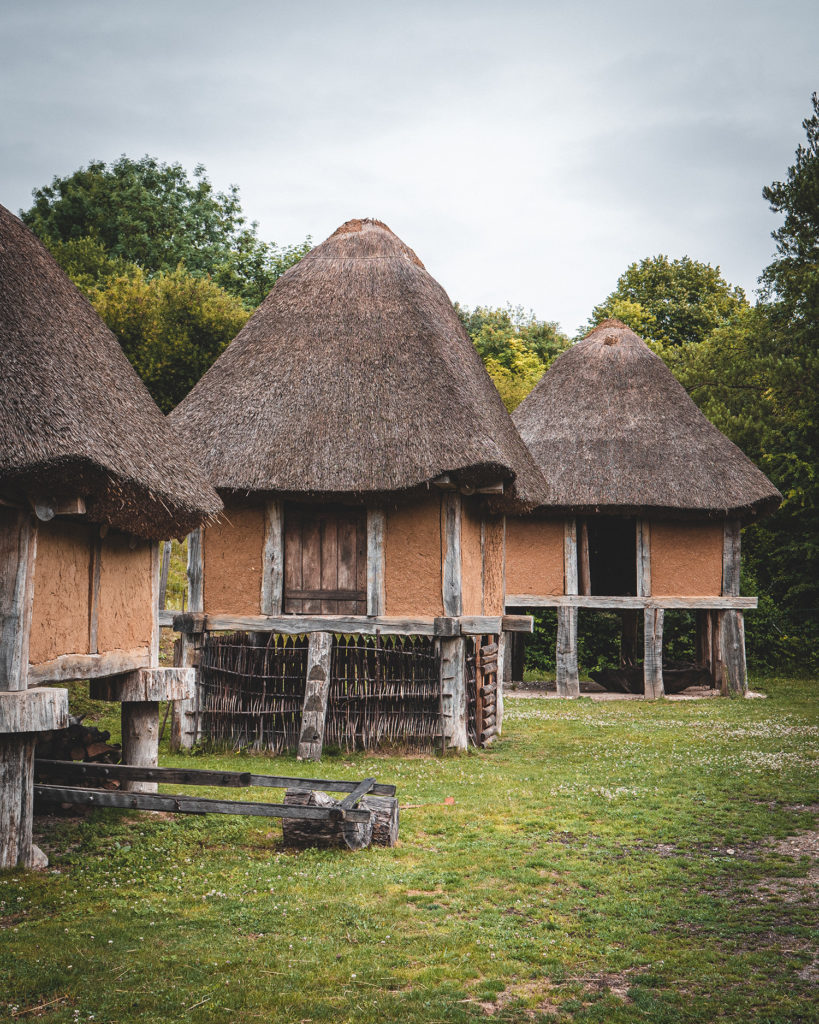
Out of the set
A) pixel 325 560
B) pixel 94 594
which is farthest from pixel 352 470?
pixel 94 594

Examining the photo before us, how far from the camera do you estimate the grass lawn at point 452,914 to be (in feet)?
17.4

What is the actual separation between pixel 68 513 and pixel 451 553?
747 centimetres

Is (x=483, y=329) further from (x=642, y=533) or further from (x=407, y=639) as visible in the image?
(x=407, y=639)

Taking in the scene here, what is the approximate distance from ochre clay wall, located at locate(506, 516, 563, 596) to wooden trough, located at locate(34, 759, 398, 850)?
13.7 metres

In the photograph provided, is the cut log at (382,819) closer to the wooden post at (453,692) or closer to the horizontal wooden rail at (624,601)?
the wooden post at (453,692)

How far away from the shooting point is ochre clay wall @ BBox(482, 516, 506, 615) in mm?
16406

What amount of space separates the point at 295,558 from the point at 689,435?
37.8 feet

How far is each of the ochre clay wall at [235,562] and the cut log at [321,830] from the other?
6.51 metres

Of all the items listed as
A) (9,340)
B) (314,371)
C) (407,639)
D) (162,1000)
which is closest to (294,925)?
(162,1000)

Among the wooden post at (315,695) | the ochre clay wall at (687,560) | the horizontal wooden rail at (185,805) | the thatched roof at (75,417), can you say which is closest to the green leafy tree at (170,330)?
the ochre clay wall at (687,560)

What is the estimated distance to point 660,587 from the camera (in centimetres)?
2230

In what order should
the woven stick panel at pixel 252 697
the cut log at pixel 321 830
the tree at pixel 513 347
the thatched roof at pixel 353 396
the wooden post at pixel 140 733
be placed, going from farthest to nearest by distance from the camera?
the tree at pixel 513 347, the woven stick panel at pixel 252 697, the thatched roof at pixel 353 396, the wooden post at pixel 140 733, the cut log at pixel 321 830

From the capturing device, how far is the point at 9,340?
7766mm

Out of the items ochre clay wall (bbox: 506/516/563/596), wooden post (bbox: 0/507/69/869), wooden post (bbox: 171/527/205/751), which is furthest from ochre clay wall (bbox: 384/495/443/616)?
ochre clay wall (bbox: 506/516/563/596)
